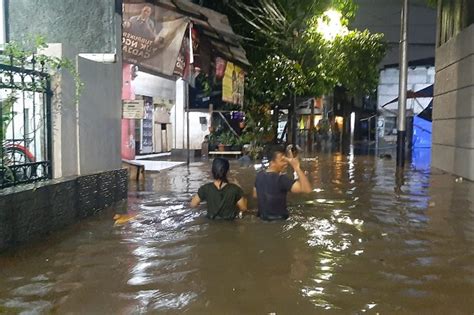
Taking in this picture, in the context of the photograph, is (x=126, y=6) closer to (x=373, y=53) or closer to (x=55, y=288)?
(x=55, y=288)

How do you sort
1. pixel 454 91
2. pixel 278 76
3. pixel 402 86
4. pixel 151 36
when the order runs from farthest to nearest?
pixel 278 76
pixel 402 86
pixel 454 91
pixel 151 36

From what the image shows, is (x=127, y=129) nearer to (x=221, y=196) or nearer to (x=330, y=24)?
(x=330, y=24)

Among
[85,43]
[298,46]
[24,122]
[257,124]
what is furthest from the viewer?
[257,124]

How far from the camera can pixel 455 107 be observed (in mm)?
15047

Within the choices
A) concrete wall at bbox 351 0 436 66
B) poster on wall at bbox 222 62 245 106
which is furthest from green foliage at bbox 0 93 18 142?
concrete wall at bbox 351 0 436 66

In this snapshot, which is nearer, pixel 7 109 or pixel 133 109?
pixel 7 109

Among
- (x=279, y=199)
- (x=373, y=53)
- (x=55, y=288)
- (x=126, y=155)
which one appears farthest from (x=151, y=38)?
(x=373, y=53)

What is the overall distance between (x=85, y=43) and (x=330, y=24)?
11.2 m

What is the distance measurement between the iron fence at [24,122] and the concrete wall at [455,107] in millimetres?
10670

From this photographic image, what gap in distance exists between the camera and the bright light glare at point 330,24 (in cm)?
1773

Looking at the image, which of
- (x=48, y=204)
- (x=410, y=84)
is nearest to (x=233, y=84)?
(x=48, y=204)

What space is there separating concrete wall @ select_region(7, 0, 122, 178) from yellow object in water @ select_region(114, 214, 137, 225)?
2.93ft

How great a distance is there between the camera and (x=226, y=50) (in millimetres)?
15250

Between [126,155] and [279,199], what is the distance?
1054 centimetres
